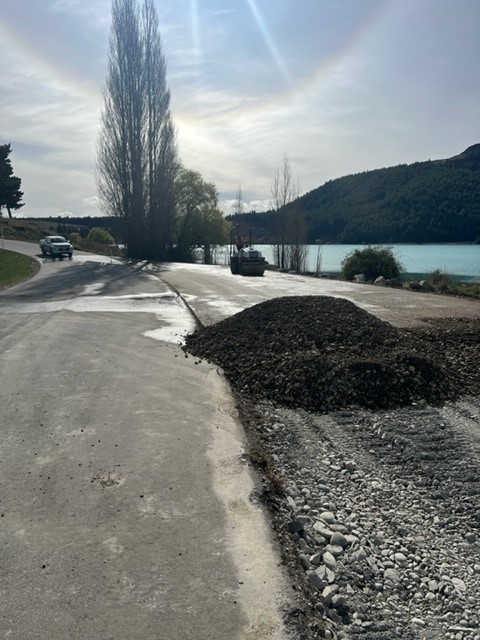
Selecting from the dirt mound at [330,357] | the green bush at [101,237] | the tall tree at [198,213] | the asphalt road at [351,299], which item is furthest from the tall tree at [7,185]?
the dirt mound at [330,357]

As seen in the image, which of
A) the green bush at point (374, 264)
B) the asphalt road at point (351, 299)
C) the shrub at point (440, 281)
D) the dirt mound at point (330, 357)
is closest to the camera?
the dirt mound at point (330, 357)

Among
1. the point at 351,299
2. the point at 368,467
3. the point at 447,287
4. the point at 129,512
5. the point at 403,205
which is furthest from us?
the point at 403,205

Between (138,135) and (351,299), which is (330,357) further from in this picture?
(138,135)

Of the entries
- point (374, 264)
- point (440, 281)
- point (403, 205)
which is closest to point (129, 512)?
point (440, 281)

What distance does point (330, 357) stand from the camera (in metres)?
8.10

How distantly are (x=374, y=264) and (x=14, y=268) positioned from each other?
22.0 metres

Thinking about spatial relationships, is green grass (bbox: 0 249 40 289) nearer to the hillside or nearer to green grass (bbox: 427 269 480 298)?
green grass (bbox: 427 269 480 298)

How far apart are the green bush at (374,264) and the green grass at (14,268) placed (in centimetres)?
1718

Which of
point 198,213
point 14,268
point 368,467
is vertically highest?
point 198,213

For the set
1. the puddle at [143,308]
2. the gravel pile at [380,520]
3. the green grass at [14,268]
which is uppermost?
the gravel pile at [380,520]

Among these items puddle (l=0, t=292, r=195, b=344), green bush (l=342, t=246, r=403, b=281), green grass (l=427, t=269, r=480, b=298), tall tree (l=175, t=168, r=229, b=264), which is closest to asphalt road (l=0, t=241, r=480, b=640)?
puddle (l=0, t=292, r=195, b=344)

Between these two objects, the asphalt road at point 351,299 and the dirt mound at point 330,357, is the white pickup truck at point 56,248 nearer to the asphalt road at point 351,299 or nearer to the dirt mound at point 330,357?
the asphalt road at point 351,299

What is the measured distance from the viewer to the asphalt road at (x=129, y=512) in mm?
3010

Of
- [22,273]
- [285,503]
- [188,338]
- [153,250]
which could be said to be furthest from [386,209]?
[285,503]
